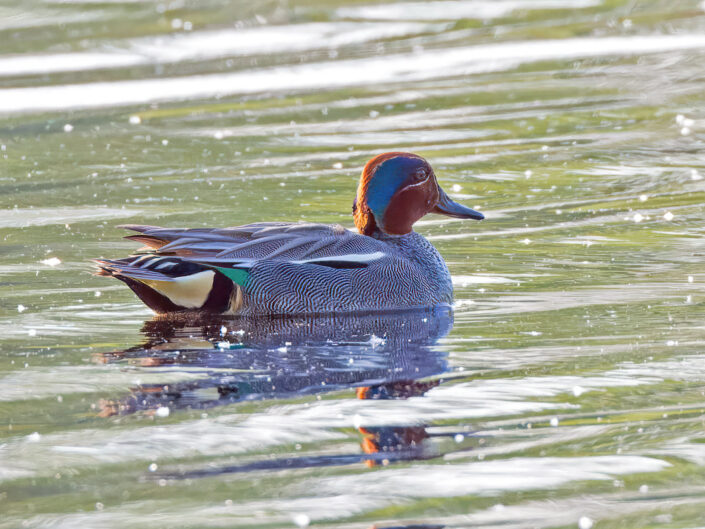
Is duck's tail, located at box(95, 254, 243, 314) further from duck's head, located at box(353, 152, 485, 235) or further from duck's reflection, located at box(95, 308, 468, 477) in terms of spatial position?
duck's head, located at box(353, 152, 485, 235)

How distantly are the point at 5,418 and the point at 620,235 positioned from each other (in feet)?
17.5

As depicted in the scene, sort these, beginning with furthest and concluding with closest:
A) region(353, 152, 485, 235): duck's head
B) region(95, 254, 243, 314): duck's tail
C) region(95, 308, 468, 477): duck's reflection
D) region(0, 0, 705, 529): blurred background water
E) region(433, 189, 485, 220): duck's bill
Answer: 1. region(433, 189, 485, 220): duck's bill
2. region(353, 152, 485, 235): duck's head
3. region(95, 254, 243, 314): duck's tail
4. region(95, 308, 468, 477): duck's reflection
5. region(0, 0, 705, 529): blurred background water

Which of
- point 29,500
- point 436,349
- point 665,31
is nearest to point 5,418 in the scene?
point 29,500

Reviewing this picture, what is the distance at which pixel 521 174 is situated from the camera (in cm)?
1251

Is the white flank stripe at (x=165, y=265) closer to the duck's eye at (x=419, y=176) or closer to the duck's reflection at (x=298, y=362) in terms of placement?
the duck's reflection at (x=298, y=362)

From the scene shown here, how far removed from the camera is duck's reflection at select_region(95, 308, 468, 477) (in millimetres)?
5781

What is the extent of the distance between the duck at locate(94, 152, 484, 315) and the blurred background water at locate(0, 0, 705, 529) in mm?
152

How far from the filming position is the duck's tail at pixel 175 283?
7961 millimetres

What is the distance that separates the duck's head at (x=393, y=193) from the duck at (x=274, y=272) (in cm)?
29

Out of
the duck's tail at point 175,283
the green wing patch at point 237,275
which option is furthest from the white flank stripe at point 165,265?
the green wing patch at point 237,275

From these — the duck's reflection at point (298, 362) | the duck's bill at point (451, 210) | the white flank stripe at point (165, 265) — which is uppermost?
the duck's bill at point (451, 210)

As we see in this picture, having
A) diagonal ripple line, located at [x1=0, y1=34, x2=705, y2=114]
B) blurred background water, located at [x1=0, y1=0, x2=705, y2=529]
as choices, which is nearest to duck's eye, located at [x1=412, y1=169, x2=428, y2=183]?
blurred background water, located at [x1=0, y1=0, x2=705, y2=529]

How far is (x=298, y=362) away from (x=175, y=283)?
1267 millimetres

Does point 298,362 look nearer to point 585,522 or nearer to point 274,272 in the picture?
point 274,272
